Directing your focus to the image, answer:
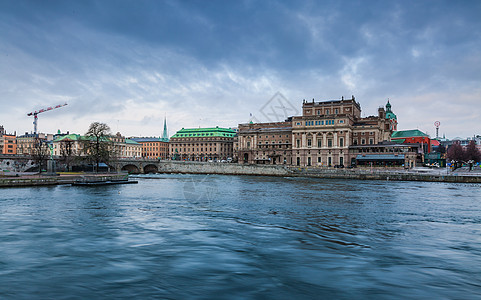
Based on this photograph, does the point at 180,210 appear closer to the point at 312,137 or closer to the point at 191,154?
the point at 312,137

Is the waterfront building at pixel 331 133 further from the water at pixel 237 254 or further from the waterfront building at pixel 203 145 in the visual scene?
the water at pixel 237 254

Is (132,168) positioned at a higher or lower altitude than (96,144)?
lower

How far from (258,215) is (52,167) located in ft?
174

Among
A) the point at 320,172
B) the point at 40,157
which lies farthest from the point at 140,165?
the point at 320,172

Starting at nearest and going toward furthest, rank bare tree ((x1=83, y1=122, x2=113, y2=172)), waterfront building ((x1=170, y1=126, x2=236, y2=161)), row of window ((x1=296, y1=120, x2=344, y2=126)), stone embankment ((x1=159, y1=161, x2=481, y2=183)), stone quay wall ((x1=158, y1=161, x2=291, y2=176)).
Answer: bare tree ((x1=83, y1=122, x2=113, y2=172)) → stone embankment ((x1=159, y1=161, x2=481, y2=183)) → stone quay wall ((x1=158, y1=161, x2=291, y2=176)) → row of window ((x1=296, y1=120, x2=344, y2=126)) → waterfront building ((x1=170, y1=126, x2=236, y2=161))

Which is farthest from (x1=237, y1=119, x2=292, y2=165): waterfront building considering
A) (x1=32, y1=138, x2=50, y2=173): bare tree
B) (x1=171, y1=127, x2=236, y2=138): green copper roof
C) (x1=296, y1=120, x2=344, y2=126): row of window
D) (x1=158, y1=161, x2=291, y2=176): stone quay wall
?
(x1=32, y1=138, x2=50, y2=173): bare tree

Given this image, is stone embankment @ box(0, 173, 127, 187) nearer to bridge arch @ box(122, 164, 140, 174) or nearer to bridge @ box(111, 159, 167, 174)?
bridge @ box(111, 159, 167, 174)

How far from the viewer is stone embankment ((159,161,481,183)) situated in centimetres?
7919

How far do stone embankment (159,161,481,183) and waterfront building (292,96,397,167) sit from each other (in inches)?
859

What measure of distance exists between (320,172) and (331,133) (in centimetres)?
3392

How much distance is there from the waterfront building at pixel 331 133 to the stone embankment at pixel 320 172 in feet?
71.6

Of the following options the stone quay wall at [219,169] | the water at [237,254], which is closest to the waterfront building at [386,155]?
the stone quay wall at [219,169]

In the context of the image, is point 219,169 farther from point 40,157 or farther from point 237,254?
point 237,254

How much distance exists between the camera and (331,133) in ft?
409
